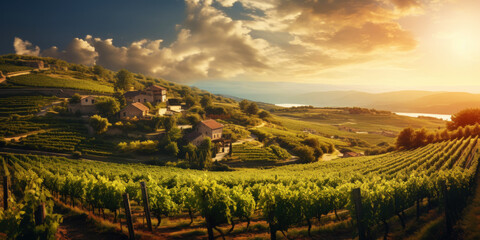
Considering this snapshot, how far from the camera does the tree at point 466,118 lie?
71.6 metres

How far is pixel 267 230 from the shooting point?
46.0 ft

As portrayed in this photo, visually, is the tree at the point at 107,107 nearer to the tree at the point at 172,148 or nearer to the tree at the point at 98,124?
the tree at the point at 98,124

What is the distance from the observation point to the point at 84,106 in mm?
72125

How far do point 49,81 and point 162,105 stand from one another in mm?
48311

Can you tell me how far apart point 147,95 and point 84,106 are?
930 inches

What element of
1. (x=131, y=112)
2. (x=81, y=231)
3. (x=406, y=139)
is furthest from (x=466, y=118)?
(x=131, y=112)

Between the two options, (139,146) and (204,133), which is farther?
(204,133)

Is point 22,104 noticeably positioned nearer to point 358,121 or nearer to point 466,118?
point 466,118

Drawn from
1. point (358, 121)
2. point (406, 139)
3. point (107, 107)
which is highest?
point (107, 107)

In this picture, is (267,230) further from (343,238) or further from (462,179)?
(462,179)

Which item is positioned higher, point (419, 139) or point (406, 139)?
point (419, 139)

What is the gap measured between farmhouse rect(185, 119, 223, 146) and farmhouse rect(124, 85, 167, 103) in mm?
33885

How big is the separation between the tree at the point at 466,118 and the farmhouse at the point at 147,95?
113607mm

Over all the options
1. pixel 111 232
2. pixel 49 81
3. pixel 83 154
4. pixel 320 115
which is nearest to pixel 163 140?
pixel 83 154
